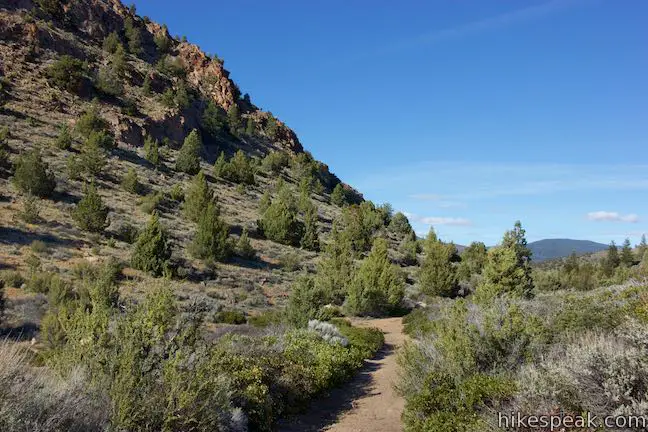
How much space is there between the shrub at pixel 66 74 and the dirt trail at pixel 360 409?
161 ft

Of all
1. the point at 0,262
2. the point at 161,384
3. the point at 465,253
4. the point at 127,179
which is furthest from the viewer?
the point at 465,253

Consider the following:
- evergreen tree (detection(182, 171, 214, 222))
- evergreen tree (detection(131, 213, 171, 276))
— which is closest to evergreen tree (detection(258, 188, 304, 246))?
evergreen tree (detection(182, 171, 214, 222))

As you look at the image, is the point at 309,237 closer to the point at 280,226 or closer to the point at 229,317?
the point at 280,226

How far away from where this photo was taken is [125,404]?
16.8ft

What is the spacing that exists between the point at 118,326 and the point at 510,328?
6.74 m

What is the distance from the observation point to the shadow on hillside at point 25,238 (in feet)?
73.3

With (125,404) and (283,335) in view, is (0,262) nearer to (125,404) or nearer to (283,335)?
(283,335)

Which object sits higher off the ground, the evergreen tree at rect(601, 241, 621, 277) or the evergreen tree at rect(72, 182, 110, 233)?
the evergreen tree at rect(601, 241, 621, 277)

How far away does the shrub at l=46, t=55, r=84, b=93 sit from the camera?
48.4m

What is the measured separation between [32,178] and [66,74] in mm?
26510

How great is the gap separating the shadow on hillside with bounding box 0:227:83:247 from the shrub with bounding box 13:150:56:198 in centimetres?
456

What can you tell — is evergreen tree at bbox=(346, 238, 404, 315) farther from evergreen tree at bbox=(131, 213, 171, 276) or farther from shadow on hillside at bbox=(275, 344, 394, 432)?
shadow on hillside at bbox=(275, 344, 394, 432)

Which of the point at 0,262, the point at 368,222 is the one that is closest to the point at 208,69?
the point at 368,222

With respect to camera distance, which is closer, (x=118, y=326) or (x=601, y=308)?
(x=118, y=326)
